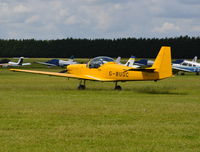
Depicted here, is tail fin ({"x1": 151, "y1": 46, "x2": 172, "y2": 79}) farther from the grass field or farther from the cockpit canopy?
the grass field

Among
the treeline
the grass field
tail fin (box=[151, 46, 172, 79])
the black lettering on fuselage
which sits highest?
the treeline

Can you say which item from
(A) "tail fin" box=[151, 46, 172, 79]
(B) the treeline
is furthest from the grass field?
(B) the treeline

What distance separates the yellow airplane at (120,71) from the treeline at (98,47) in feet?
341

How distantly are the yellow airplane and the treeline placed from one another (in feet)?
341

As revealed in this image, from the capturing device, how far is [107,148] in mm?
Result: 8836

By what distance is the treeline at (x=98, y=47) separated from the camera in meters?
128

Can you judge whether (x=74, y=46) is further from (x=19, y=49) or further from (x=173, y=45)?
(x=173, y=45)

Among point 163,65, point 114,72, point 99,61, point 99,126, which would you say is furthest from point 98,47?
point 99,126

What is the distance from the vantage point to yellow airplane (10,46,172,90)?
21297 millimetres

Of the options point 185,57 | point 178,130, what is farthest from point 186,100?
point 185,57

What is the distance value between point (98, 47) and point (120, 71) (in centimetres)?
12091

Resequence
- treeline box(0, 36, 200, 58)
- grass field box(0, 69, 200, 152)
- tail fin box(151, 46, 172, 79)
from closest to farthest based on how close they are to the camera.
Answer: grass field box(0, 69, 200, 152) < tail fin box(151, 46, 172, 79) < treeline box(0, 36, 200, 58)

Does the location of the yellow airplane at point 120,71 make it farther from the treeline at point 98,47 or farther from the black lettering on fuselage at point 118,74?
the treeline at point 98,47

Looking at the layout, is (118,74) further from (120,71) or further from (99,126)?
(99,126)
